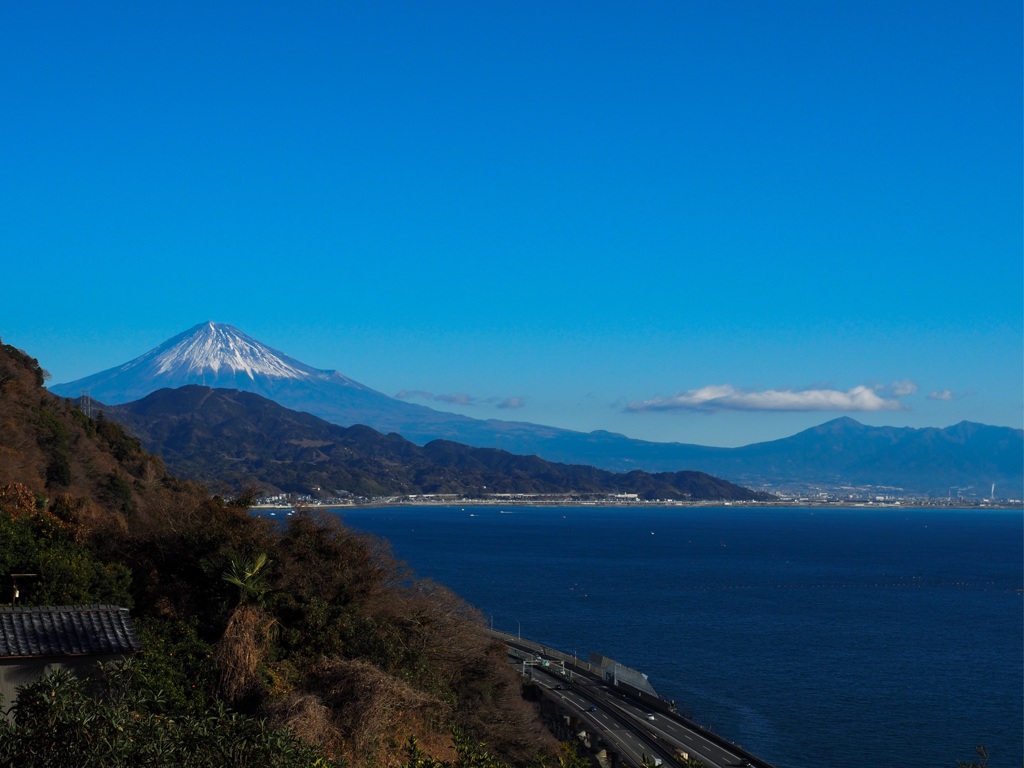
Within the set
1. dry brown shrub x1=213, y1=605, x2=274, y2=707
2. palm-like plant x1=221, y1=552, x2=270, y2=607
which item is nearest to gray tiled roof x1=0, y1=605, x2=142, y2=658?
dry brown shrub x1=213, y1=605, x2=274, y2=707

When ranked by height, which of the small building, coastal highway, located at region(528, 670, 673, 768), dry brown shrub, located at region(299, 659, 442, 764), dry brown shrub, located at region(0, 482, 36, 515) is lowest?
coastal highway, located at region(528, 670, 673, 768)

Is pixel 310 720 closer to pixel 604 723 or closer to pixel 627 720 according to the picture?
pixel 604 723

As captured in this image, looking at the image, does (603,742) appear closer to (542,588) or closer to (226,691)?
(226,691)

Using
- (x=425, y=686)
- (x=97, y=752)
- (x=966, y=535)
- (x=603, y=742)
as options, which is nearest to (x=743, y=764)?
(x=603, y=742)

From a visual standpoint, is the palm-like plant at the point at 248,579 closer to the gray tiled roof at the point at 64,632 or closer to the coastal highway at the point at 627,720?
the gray tiled roof at the point at 64,632

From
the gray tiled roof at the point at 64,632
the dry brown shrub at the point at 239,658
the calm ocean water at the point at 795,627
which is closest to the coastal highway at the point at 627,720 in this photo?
the calm ocean water at the point at 795,627

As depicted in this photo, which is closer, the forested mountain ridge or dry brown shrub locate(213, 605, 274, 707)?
the forested mountain ridge

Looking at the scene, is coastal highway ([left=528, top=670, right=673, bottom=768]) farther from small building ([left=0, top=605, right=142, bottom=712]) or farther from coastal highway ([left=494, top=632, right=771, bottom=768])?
small building ([left=0, top=605, right=142, bottom=712])
